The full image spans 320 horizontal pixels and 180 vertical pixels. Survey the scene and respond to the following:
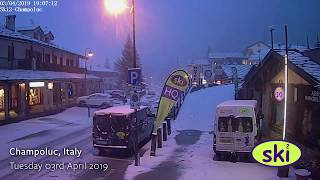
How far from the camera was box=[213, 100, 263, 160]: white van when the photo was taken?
52.7 feet

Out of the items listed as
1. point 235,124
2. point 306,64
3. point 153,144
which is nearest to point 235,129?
point 235,124

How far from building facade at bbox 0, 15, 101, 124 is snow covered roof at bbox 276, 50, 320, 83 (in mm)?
20550

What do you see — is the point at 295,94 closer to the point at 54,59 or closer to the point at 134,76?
the point at 134,76

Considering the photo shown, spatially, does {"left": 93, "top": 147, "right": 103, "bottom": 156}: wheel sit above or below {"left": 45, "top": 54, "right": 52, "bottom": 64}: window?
below

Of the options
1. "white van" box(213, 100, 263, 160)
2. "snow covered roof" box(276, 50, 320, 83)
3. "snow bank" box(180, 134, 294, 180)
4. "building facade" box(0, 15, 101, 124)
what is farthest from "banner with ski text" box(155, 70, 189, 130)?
"building facade" box(0, 15, 101, 124)

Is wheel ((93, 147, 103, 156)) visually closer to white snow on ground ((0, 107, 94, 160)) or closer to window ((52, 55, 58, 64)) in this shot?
white snow on ground ((0, 107, 94, 160))

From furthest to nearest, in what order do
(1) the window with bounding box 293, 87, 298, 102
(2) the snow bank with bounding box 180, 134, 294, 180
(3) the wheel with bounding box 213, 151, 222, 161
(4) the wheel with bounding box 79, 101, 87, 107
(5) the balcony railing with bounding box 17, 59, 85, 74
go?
1. (4) the wheel with bounding box 79, 101, 87, 107
2. (5) the balcony railing with bounding box 17, 59, 85, 74
3. (3) the wheel with bounding box 213, 151, 222, 161
4. (1) the window with bounding box 293, 87, 298, 102
5. (2) the snow bank with bounding box 180, 134, 294, 180

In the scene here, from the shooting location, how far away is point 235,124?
1633 centimetres

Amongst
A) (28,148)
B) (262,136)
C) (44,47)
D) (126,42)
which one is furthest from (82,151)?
(126,42)

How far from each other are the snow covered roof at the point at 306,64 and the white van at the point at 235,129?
2701mm

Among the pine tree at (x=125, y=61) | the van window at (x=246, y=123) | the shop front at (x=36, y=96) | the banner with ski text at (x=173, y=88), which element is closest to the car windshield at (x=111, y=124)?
the banner with ski text at (x=173, y=88)

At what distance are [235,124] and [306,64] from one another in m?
3.89

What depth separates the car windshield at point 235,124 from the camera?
16.2 m

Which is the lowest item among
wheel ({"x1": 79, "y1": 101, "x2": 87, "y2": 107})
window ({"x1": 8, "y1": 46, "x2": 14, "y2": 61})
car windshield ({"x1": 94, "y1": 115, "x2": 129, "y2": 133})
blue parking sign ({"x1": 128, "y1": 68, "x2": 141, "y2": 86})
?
wheel ({"x1": 79, "y1": 101, "x2": 87, "y2": 107})
